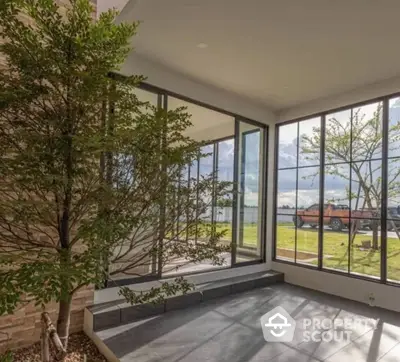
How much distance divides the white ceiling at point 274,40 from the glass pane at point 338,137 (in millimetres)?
497

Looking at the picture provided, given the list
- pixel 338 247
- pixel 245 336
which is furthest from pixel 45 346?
pixel 338 247

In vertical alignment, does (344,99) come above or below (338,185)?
above

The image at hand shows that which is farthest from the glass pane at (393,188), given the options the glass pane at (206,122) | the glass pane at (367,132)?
the glass pane at (206,122)

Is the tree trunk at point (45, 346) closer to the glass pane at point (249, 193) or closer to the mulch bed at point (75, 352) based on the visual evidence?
the mulch bed at point (75, 352)

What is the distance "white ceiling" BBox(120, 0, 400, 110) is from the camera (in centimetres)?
277

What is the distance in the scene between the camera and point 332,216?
4852 millimetres

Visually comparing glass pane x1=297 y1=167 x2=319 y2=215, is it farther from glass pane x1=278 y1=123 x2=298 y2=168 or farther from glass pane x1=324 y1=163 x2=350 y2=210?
glass pane x1=278 y1=123 x2=298 y2=168

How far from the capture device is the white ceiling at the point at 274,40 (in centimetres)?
277

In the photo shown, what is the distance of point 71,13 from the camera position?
151cm

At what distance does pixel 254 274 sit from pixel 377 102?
335cm

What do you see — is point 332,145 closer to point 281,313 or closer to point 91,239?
point 281,313

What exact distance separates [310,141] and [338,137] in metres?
0.50

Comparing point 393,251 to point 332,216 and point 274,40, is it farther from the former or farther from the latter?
point 274,40

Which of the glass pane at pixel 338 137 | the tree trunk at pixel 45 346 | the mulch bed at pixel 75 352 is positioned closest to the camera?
the tree trunk at pixel 45 346
